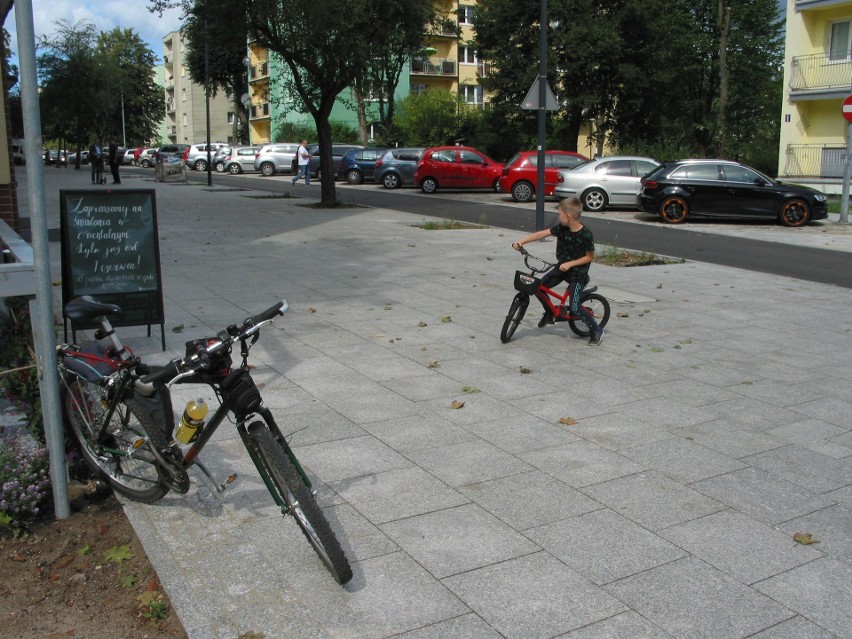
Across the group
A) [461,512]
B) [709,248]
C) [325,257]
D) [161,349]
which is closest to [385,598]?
[461,512]

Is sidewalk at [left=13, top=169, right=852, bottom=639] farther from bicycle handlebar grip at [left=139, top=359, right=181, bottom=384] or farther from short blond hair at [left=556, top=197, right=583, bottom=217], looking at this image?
short blond hair at [left=556, top=197, right=583, bottom=217]

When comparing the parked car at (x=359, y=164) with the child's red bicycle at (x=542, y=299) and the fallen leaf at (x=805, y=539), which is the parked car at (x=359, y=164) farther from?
the fallen leaf at (x=805, y=539)

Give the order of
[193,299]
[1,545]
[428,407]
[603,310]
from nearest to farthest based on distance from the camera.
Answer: [1,545]
[428,407]
[603,310]
[193,299]

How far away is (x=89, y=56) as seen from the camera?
172 feet

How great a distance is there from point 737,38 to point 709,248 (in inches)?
1659

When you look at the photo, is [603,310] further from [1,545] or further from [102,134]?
[102,134]

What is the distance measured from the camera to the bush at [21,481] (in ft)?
13.4

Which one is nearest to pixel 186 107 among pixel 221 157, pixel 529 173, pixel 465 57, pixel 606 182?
pixel 465 57

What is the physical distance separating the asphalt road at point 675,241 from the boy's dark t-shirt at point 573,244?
6035 mm

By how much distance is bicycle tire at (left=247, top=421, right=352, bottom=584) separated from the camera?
11.8ft

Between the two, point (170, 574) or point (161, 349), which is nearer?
point (170, 574)

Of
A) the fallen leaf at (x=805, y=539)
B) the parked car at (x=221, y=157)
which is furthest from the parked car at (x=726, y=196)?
→ the parked car at (x=221, y=157)

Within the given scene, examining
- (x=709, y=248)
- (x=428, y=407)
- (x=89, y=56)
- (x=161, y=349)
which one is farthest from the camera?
(x=89, y=56)

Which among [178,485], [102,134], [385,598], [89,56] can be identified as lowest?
[385,598]
